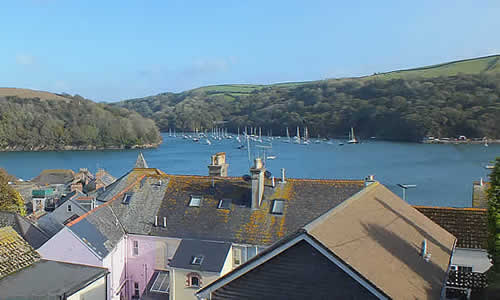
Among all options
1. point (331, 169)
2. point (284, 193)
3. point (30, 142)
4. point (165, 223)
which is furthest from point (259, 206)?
point (30, 142)

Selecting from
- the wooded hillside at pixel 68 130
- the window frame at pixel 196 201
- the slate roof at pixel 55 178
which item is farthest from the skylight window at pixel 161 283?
the wooded hillside at pixel 68 130

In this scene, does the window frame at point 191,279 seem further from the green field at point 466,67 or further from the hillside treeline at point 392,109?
Answer: the green field at point 466,67

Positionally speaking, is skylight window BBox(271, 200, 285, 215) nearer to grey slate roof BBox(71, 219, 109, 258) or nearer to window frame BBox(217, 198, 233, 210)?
window frame BBox(217, 198, 233, 210)

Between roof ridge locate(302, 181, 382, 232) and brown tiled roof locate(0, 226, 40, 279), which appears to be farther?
brown tiled roof locate(0, 226, 40, 279)

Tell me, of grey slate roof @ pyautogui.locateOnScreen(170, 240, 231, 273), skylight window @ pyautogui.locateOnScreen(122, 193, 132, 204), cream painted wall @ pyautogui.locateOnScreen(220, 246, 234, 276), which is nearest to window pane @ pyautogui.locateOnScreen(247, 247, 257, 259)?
cream painted wall @ pyautogui.locateOnScreen(220, 246, 234, 276)

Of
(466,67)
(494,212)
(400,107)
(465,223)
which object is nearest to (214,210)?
(465,223)

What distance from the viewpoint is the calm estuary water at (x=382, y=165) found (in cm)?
5799

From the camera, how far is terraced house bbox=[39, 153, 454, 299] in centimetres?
1711

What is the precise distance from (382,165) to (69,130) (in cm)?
10865

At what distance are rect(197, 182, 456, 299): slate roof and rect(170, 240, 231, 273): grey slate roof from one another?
671 centimetres

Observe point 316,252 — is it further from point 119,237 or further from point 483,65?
point 483,65

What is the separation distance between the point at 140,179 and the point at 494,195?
1518 cm

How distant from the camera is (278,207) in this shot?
1842 cm

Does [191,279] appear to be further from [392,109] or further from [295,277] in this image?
[392,109]
